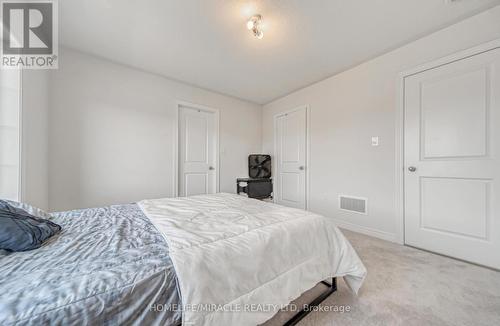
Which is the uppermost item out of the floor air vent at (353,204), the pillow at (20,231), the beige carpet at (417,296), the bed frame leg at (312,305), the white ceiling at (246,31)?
the white ceiling at (246,31)

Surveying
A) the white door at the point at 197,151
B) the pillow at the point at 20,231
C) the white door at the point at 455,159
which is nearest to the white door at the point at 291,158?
the white door at the point at 197,151

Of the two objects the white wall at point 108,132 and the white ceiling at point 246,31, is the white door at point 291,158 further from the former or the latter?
the white wall at point 108,132

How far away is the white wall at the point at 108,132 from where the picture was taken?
7.38 feet

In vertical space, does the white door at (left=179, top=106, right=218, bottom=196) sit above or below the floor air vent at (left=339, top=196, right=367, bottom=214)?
above

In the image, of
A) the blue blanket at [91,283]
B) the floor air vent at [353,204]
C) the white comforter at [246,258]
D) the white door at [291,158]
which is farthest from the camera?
the white door at [291,158]

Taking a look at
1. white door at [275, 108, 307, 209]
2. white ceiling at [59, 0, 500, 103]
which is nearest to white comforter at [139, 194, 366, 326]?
white ceiling at [59, 0, 500, 103]

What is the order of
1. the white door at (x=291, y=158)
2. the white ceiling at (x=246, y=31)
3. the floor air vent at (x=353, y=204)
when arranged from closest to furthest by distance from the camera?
the white ceiling at (x=246, y=31)
the floor air vent at (x=353, y=204)
the white door at (x=291, y=158)

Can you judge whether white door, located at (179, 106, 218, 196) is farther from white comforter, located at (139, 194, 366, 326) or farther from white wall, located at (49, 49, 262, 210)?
white comforter, located at (139, 194, 366, 326)

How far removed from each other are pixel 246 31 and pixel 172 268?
7.52ft

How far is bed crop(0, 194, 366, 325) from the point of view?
1.82ft

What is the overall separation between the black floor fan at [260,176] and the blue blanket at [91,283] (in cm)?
290

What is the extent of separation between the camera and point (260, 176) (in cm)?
403

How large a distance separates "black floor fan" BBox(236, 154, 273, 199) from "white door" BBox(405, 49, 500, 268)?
2333 millimetres

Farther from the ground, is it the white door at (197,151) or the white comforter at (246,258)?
the white door at (197,151)
